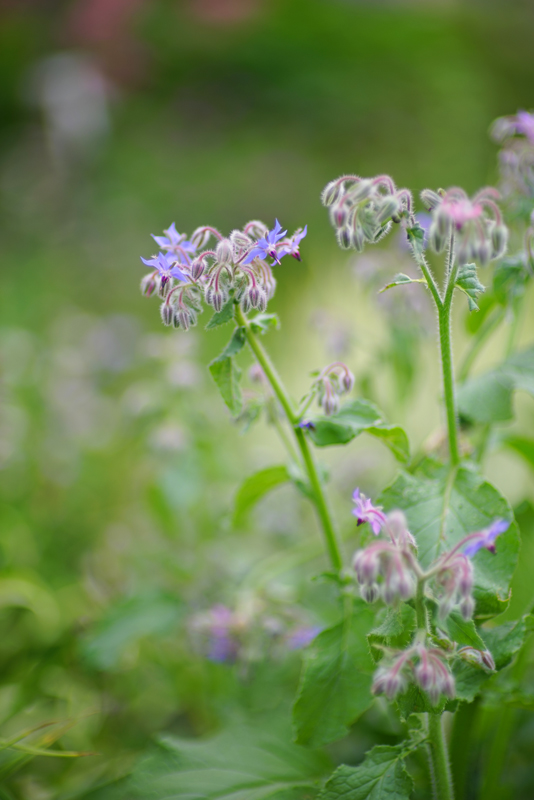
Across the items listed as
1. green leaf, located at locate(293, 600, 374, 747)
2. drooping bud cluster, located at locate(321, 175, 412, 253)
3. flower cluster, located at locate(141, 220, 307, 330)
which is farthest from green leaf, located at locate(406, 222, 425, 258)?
green leaf, located at locate(293, 600, 374, 747)

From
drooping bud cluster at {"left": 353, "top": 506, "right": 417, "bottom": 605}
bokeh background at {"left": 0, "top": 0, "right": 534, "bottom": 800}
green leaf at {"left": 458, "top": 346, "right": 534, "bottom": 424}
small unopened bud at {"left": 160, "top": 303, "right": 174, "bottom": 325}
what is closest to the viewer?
drooping bud cluster at {"left": 353, "top": 506, "right": 417, "bottom": 605}

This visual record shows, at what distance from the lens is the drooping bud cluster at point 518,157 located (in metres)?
1.16

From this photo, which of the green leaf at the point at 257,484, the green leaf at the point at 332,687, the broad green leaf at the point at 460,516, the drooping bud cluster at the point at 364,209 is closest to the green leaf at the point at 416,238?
the drooping bud cluster at the point at 364,209

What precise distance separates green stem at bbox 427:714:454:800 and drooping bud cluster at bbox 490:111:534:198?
0.97m

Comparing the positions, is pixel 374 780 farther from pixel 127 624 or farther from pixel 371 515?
pixel 127 624

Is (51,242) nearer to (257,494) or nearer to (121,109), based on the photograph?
(121,109)

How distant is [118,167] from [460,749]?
7173mm

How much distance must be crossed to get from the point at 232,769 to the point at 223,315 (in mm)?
870

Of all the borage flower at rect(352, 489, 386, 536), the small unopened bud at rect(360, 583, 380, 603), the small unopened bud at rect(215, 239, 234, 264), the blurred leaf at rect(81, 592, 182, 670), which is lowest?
the blurred leaf at rect(81, 592, 182, 670)

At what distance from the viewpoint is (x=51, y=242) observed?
5535 mm

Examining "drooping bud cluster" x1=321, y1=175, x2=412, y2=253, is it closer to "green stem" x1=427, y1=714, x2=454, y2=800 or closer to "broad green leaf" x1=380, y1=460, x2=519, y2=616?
"broad green leaf" x1=380, y1=460, x2=519, y2=616

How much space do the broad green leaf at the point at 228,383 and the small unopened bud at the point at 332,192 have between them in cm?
29

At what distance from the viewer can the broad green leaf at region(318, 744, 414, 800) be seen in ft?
2.99

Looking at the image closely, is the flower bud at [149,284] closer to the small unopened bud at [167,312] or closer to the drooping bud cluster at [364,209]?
the small unopened bud at [167,312]
